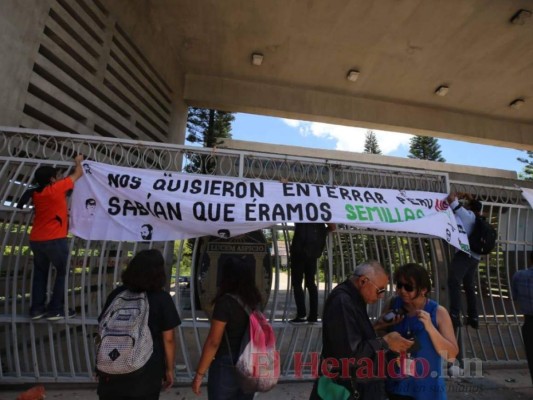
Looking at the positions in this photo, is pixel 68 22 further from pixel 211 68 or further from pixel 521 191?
pixel 521 191

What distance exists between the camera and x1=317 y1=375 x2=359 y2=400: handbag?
7.27 ft

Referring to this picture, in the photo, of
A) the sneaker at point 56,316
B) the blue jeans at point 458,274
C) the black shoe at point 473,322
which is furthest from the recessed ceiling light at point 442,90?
the sneaker at point 56,316

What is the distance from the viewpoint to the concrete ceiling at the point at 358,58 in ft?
24.6

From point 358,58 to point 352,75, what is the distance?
627mm

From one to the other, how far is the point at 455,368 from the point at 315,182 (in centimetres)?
311

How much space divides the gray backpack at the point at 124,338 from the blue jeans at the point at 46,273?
6.15 feet

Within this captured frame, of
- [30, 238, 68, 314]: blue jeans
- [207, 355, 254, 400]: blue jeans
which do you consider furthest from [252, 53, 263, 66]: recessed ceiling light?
[207, 355, 254, 400]: blue jeans

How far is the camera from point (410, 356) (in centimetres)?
248

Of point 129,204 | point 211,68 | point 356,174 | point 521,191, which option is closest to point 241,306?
point 129,204

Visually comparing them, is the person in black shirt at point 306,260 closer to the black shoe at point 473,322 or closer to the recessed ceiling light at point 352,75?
the black shoe at point 473,322

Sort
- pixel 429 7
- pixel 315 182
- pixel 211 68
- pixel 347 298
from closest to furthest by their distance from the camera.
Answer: pixel 347 298 → pixel 315 182 → pixel 429 7 → pixel 211 68

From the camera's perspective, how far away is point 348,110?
35.5 feet

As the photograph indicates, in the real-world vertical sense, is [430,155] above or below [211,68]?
above

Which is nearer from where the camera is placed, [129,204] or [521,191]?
[129,204]
